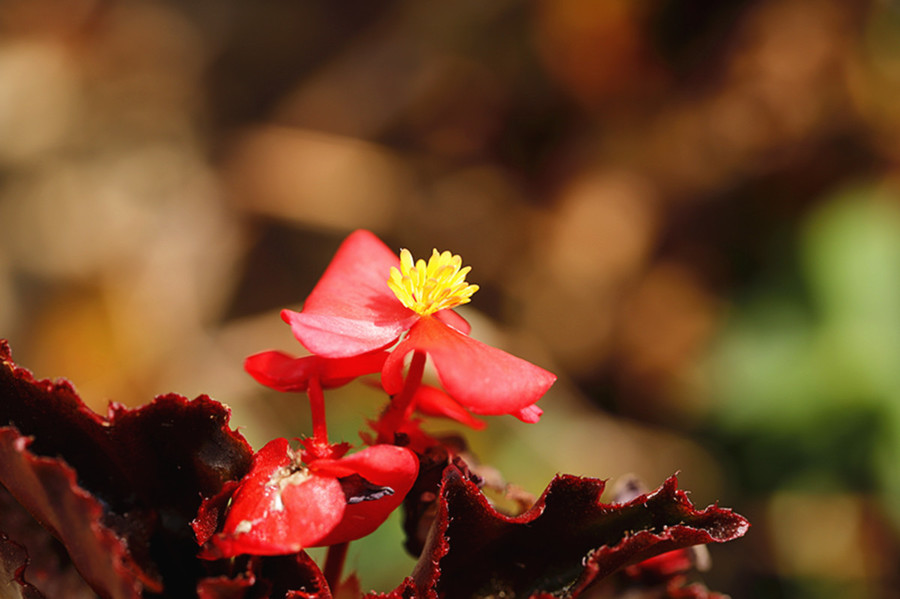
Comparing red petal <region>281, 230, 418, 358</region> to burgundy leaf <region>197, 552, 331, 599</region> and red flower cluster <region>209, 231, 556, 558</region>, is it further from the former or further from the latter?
burgundy leaf <region>197, 552, 331, 599</region>

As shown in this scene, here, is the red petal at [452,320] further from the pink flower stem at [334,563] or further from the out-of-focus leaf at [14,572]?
the out-of-focus leaf at [14,572]

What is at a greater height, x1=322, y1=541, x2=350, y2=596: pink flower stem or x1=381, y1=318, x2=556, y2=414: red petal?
x1=381, y1=318, x2=556, y2=414: red petal

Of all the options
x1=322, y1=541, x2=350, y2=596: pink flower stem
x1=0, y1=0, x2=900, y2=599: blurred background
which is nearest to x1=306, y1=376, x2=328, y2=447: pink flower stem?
x1=322, y1=541, x2=350, y2=596: pink flower stem

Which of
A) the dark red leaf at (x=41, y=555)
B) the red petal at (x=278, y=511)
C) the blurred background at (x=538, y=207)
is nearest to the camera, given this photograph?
the red petal at (x=278, y=511)

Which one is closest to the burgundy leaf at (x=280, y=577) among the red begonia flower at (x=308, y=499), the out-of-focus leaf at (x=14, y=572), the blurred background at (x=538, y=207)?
the red begonia flower at (x=308, y=499)

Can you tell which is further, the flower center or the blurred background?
the blurred background

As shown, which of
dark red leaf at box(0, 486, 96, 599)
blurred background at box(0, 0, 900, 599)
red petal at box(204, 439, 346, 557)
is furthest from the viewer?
blurred background at box(0, 0, 900, 599)

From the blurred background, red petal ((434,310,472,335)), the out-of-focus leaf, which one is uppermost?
the blurred background

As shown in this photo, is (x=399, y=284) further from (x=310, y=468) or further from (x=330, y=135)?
(x=330, y=135)
